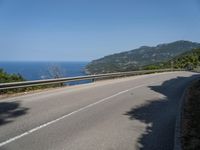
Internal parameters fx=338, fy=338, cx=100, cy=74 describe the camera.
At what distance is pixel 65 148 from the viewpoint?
7.02 m

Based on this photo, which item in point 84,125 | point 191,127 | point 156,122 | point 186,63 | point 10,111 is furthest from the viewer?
point 186,63

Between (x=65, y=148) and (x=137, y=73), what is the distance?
3690 cm

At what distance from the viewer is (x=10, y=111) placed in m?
11.3

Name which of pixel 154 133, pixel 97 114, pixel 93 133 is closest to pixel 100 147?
pixel 93 133

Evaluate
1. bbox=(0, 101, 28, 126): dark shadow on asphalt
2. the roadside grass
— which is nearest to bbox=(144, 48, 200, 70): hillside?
the roadside grass

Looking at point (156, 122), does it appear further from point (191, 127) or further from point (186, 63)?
point (186, 63)

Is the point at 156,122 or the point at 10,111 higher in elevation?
the point at 10,111

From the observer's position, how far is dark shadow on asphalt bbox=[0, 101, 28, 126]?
978 centimetres

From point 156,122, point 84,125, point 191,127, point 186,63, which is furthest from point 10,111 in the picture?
point 186,63

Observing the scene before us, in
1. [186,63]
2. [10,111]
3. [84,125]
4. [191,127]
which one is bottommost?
[191,127]

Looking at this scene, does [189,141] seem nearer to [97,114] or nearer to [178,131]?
[178,131]

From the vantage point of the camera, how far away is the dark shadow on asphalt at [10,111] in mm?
9781

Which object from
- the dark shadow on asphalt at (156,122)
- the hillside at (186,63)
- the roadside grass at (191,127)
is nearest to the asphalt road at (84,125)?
the dark shadow on asphalt at (156,122)

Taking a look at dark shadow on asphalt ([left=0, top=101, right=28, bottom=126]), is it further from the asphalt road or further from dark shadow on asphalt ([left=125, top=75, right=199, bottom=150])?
dark shadow on asphalt ([left=125, top=75, right=199, bottom=150])
